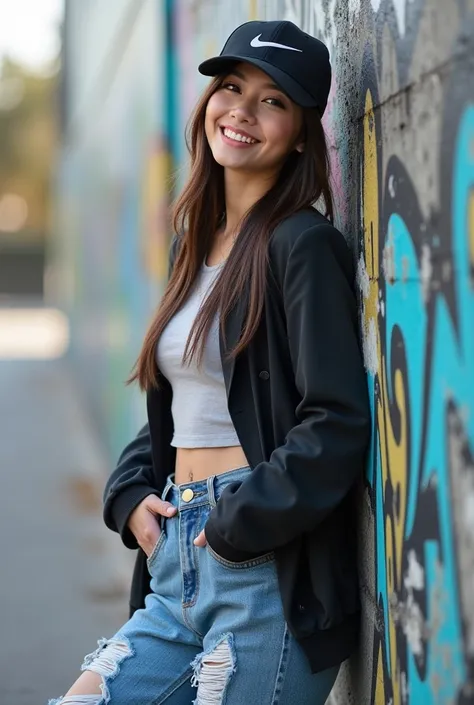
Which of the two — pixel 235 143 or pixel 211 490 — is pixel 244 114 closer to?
pixel 235 143

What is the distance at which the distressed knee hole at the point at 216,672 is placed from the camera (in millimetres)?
2445

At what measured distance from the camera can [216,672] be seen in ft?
8.07

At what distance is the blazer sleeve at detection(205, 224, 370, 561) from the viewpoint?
2309 mm

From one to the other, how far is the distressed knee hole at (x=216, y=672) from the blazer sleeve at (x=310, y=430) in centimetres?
21

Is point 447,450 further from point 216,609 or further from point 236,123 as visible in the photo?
point 236,123

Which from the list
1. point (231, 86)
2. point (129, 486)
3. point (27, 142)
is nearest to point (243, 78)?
point (231, 86)

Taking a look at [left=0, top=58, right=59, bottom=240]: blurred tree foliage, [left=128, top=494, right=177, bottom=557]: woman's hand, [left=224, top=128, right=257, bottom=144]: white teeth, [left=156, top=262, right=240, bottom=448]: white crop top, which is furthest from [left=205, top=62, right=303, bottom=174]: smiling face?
[left=0, top=58, right=59, bottom=240]: blurred tree foliage

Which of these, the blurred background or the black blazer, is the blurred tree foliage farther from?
the black blazer

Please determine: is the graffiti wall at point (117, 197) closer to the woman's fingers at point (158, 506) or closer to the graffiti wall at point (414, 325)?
the woman's fingers at point (158, 506)

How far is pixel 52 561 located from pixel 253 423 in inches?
175

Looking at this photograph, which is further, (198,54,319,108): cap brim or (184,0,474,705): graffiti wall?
(198,54,319,108): cap brim

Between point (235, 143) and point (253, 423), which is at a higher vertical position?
point (235, 143)

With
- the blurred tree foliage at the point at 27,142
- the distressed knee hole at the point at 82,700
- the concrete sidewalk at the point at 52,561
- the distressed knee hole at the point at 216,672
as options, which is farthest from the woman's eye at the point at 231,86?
the blurred tree foliage at the point at 27,142

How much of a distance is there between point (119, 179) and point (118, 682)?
6778mm
